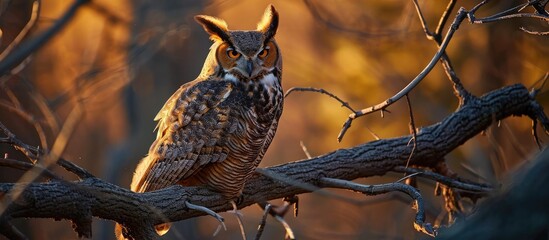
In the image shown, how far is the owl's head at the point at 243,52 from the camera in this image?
3.81 m

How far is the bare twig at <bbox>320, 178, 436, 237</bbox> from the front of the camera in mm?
2809

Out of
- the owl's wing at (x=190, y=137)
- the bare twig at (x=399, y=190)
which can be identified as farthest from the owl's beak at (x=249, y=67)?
the bare twig at (x=399, y=190)

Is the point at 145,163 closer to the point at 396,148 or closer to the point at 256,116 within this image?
the point at 256,116

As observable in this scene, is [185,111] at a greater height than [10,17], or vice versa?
[10,17]

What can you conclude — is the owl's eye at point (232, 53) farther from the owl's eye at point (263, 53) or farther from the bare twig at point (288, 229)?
the bare twig at point (288, 229)

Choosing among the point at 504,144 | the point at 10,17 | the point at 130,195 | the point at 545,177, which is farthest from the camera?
the point at 504,144

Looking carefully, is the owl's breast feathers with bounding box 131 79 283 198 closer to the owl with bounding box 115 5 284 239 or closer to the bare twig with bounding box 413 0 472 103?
the owl with bounding box 115 5 284 239

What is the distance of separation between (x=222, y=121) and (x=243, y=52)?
0.41 meters

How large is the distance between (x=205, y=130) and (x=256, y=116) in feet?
0.90

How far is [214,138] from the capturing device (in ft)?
12.0

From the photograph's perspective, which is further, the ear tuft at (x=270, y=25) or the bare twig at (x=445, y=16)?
the ear tuft at (x=270, y=25)

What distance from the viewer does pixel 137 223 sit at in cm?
296

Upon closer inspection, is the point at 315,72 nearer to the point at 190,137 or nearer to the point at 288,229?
the point at 190,137

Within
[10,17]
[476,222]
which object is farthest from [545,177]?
[10,17]
